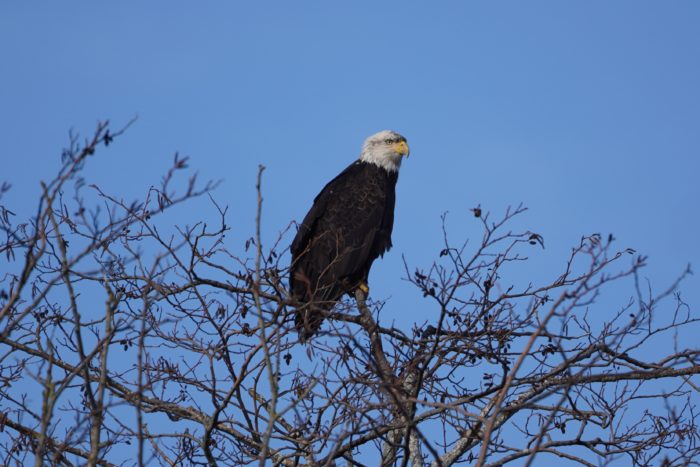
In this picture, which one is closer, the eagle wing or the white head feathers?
the eagle wing

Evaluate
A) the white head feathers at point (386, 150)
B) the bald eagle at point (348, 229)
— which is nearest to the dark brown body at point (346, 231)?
the bald eagle at point (348, 229)

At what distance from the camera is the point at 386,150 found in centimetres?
838

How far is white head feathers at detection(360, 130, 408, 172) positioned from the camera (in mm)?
8344

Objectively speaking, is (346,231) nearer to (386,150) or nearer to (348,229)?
(348,229)

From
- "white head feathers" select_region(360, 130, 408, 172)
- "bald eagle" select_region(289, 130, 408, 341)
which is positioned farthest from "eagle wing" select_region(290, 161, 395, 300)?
"white head feathers" select_region(360, 130, 408, 172)

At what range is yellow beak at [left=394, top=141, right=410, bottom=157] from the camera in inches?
327

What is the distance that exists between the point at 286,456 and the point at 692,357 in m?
2.25

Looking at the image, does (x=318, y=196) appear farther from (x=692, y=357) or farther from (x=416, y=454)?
(x=692, y=357)

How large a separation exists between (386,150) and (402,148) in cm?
15

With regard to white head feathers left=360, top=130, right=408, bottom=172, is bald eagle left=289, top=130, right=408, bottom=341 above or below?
below

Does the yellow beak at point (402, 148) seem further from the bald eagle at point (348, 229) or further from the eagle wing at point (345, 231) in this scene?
the eagle wing at point (345, 231)

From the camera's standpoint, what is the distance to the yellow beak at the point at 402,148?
27.2 feet

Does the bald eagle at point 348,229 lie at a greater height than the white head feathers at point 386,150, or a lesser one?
lesser

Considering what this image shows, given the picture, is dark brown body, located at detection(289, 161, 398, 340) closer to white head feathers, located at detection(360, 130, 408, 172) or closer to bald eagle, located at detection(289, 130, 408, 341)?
bald eagle, located at detection(289, 130, 408, 341)
